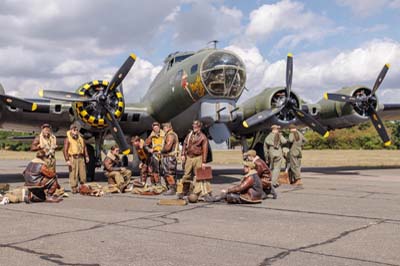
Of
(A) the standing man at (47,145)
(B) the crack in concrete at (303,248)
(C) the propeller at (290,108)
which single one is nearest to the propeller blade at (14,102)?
(A) the standing man at (47,145)

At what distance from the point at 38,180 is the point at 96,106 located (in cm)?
Result: 516

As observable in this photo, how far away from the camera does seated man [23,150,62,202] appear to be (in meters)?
8.98

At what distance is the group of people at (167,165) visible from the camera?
9.00 metres

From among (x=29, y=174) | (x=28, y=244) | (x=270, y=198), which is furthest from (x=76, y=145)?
(x=28, y=244)

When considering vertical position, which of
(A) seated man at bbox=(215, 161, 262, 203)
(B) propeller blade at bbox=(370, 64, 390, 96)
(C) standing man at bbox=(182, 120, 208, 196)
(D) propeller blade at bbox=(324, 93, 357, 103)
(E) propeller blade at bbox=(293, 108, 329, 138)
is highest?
(B) propeller blade at bbox=(370, 64, 390, 96)

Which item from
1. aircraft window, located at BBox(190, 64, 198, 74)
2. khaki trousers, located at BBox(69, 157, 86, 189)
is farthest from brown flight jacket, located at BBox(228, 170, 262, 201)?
aircraft window, located at BBox(190, 64, 198, 74)

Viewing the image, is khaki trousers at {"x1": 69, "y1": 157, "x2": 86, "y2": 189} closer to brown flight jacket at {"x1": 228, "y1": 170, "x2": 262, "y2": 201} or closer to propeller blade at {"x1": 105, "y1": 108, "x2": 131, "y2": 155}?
propeller blade at {"x1": 105, "y1": 108, "x2": 131, "y2": 155}

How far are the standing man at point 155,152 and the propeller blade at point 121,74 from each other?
113 inches

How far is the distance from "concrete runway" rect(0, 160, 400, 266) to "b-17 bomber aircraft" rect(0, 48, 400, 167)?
430 cm

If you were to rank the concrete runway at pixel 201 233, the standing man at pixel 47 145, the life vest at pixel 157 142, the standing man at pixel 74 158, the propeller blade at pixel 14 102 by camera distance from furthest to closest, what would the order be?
the propeller blade at pixel 14 102 → the life vest at pixel 157 142 → the standing man at pixel 74 158 → the standing man at pixel 47 145 → the concrete runway at pixel 201 233

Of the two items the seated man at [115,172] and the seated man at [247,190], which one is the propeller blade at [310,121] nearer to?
the seated man at [115,172]

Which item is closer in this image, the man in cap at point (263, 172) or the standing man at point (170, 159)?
the man in cap at point (263, 172)

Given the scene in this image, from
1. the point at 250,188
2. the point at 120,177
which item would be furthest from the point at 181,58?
the point at 250,188

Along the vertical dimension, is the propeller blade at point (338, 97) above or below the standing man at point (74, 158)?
above
